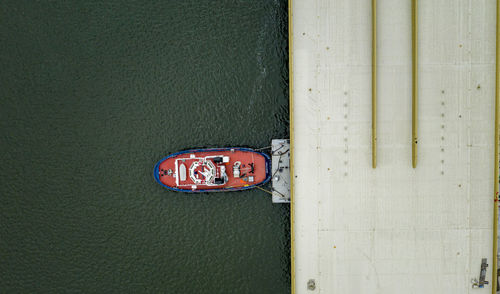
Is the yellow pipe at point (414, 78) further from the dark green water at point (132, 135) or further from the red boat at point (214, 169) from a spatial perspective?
the red boat at point (214, 169)

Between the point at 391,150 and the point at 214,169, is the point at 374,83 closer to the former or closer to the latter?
the point at 391,150

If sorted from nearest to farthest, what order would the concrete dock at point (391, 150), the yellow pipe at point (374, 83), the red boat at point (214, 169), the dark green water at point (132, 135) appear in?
the yellow pipe at point (374, 83) < the concrete dock at point (391, 150) < the red boat at point (214, 169) < the dark green water at point (132, 135)

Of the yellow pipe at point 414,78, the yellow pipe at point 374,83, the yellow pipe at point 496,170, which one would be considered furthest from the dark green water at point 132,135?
the yellow pipe at point 496,170

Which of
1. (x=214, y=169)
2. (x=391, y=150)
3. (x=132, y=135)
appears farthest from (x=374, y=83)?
(x=132, y=135)

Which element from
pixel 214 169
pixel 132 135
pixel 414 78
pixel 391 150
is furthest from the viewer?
pixel 132 135

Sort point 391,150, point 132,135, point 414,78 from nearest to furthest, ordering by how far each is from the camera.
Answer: point 414,78 → point 391,150 → point 132,135

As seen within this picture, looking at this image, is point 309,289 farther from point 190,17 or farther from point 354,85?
point 190,17

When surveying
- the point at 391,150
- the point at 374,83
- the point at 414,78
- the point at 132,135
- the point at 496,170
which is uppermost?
the point at 414,78
